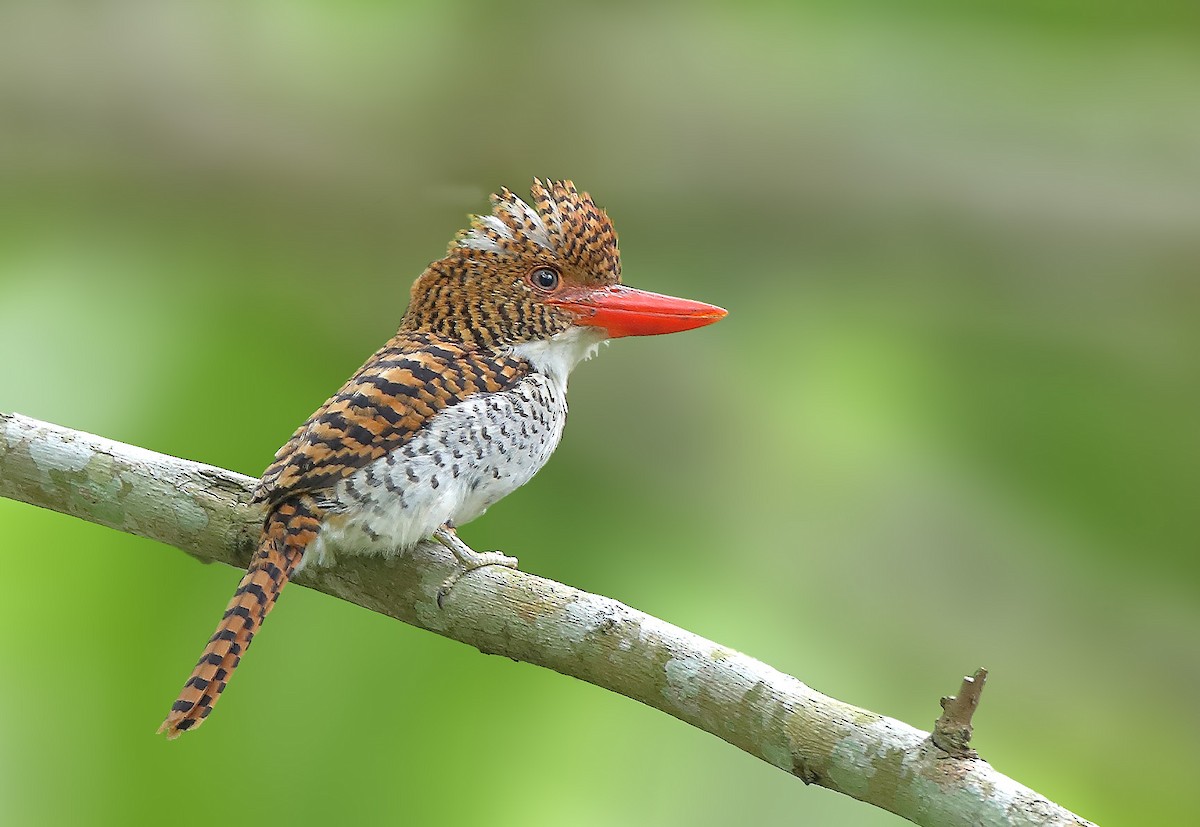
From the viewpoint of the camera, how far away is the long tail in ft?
4.27

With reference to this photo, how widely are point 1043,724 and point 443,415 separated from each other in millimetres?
1363

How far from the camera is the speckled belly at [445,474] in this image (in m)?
1.47

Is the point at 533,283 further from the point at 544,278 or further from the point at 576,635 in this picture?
the point at 576,635

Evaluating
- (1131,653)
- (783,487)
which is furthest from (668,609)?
(1131,653)

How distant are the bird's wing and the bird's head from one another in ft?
0.21

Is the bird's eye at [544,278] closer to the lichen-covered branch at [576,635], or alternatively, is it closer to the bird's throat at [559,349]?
the bird's throat at [559,349]

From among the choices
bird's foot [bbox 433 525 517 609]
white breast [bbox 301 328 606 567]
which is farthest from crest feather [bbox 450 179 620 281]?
bird's foot [bbox 433 525 517 609]

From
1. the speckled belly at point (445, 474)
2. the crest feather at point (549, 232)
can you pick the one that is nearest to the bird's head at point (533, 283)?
the crest feather at point (549, 232)

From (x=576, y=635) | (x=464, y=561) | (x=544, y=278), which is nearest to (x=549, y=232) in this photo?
(x=544, y=278)

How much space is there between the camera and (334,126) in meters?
2.39

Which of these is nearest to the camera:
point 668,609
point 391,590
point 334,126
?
point 391,590

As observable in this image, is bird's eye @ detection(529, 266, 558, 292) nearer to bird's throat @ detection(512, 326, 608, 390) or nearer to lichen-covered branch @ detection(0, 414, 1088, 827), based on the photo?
bird's throat @ detection(512, 326, 608, 390)

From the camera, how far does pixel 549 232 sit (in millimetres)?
1737

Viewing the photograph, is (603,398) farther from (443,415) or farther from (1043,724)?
(1043,724)
